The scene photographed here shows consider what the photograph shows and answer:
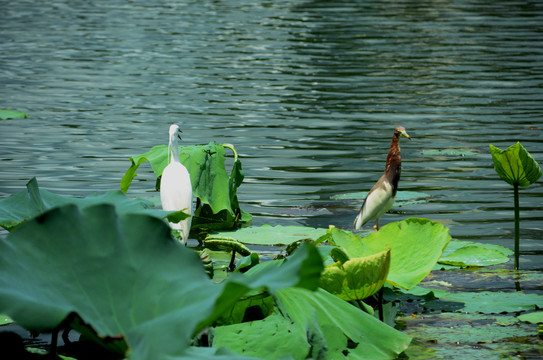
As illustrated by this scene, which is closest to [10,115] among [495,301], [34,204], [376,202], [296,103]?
[296,103]

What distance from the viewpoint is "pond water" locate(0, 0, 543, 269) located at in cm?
664

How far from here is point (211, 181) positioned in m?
5.02

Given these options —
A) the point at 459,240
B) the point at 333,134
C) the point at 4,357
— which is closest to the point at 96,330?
the point at 4,357

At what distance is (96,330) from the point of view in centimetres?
181

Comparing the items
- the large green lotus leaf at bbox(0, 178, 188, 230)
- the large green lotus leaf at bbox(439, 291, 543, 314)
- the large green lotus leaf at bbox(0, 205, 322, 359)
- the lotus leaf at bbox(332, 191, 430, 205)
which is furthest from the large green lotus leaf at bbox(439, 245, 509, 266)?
the large green lotus leaf at bbox(0, 205, 322, 359)

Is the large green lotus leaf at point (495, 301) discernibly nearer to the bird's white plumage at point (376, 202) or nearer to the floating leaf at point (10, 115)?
the bird's white plumage at point (376, 202)

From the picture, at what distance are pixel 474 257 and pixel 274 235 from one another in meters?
1.05

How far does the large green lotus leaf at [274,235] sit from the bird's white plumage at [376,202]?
1.92 feet

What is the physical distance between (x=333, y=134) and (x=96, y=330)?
7.66 meters

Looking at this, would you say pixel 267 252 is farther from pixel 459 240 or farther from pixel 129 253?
pixel 129 253

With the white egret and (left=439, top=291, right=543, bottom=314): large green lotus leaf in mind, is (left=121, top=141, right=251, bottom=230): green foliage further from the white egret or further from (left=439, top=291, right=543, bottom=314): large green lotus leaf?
→ (left=439, top=291, right=543, bottom=314): large green lotus leaf

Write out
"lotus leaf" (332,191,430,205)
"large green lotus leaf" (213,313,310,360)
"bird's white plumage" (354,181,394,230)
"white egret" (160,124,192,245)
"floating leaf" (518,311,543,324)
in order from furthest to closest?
1. "lotus leaf" (332,191,430,205)
2. "bird's white plumage" (354,181,394,230)
3. "white egret" (160,124,192,245)
4. "floating leaf" (518,311,543,324)
5. "large green lotus leaf" (213,313,310,360)

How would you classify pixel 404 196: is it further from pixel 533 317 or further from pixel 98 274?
pixel 98 274

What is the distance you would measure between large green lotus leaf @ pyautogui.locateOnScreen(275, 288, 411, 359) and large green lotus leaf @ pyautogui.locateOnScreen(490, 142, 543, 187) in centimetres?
117
